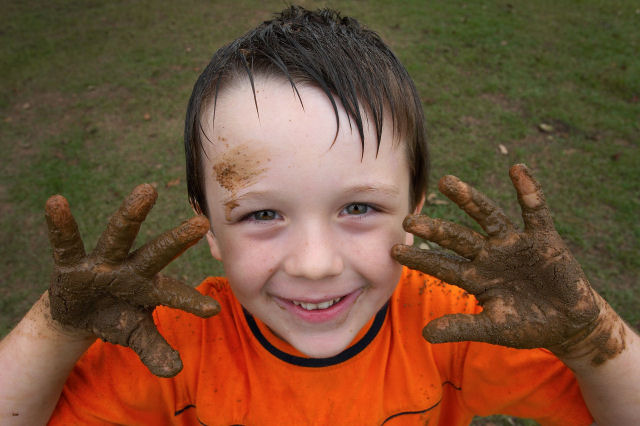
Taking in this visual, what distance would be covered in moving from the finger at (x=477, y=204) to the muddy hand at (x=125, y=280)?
0.66 m

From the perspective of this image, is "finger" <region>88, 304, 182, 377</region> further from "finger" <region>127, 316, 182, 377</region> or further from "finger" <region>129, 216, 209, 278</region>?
"finger" <region>129, 216, 209, 278</region>

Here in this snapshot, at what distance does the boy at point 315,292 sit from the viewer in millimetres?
1271

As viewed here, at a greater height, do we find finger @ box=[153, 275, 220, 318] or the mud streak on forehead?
the mud streak on forehead

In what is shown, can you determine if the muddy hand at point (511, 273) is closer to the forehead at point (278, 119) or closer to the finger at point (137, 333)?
the forehead at point (278, 119)

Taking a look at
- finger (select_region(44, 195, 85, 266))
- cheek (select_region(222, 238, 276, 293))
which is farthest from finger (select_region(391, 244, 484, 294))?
finger (select_region(44, 195, 85, 266))

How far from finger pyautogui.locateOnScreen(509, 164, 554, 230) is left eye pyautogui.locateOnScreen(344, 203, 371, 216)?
42cm

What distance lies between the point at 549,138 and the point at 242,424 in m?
4.57

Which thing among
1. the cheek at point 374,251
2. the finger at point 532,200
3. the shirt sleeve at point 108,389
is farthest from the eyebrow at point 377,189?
the shirt sleeve at point 108,389

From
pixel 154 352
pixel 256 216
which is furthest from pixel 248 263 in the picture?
pixel 154 352

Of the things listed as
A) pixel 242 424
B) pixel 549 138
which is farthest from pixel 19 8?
pixel 242 424

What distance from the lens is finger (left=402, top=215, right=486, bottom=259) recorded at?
4.11ft

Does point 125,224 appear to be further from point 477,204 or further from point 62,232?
point 477,204

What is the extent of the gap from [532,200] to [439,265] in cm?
31

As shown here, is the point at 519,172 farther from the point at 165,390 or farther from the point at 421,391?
the point at 165,390
